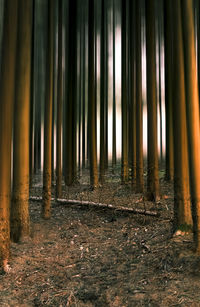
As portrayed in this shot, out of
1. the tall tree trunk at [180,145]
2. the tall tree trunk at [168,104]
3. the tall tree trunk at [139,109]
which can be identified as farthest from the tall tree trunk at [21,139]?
the tall tree trunk at [168,104]

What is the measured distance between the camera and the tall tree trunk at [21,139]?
4520 mm

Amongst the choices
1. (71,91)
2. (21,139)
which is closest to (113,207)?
(21,139)

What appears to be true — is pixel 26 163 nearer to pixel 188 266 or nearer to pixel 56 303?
pixel 56 303

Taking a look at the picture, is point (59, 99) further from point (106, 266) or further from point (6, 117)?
point (106, 266)

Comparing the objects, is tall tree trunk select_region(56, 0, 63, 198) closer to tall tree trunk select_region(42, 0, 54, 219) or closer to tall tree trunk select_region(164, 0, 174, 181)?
tall tree trunk select_region(42, 0, 54, 219)

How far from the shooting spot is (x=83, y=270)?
149 inches

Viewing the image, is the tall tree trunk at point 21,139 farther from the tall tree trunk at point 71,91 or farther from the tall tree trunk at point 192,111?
the tall tree trunk at point 71,91

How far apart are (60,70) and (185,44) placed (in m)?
4.24

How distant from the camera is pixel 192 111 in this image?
3350mm

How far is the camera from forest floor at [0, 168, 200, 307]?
3.00 metres

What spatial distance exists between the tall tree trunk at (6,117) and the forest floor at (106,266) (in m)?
0.51

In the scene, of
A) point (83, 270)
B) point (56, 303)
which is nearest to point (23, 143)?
point (83, 270)

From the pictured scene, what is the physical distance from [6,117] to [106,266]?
7.99ft

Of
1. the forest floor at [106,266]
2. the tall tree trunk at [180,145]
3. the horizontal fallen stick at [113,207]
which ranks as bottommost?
the forest floor at [106,266]
